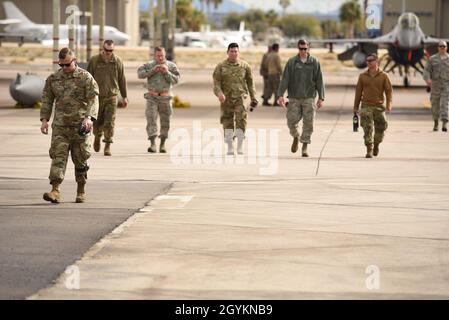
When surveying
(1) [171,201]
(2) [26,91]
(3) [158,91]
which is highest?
(3) [158,91]

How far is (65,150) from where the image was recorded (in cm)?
1552

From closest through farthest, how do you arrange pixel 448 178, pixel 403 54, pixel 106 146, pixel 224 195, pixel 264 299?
pixel 264 299 < pixel 224 195 < pixel 448 178 < pixel 106 146 < pixel 403 54

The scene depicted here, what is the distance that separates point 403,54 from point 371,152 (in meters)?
30.4

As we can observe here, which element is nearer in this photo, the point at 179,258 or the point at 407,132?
the point at 179,258

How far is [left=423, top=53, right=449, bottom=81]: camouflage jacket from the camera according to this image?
27.4 m

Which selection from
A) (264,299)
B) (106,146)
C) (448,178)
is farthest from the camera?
(106,146)

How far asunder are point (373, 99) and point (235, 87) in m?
2.48

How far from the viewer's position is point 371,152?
2217 centimetres

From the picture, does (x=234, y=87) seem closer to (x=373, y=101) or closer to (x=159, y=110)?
(x=159, y=110)

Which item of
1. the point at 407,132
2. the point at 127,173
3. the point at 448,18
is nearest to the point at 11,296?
the point at 127,173

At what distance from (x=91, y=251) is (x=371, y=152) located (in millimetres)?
11118

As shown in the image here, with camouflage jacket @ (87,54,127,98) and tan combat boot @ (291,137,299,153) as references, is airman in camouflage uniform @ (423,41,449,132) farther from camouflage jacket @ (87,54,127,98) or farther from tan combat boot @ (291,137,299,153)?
camouflage jacket @ (87,54,127,98)

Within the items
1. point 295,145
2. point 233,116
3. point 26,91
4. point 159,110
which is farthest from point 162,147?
point 26,91

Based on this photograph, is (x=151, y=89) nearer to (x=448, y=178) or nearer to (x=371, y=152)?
(x=371, y=152)
